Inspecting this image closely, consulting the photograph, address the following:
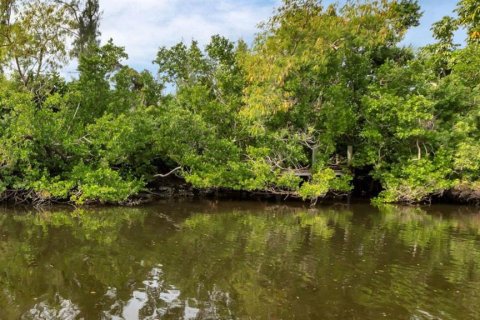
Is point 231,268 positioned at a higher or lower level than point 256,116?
lower

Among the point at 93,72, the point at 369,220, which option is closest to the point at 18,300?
the point at 369,220

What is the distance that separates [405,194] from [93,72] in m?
18.2

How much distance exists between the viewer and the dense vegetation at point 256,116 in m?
17.7

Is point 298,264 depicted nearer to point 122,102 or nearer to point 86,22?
point 122,102

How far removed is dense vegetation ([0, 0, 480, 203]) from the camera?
17734 millimetres

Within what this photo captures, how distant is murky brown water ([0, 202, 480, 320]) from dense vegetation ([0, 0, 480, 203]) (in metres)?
3.76

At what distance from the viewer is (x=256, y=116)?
64.8ft

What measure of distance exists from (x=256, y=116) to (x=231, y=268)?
37.2 feet

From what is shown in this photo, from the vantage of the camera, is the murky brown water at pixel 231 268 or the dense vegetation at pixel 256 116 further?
the dense vegetation at pixel 256 116

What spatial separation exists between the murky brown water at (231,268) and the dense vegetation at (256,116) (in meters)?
3.76

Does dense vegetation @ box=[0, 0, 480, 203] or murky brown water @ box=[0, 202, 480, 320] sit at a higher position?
dense vegetation @ box=[0, 0, 480, 203]

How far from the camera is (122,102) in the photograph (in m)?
21.8

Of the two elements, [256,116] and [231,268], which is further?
[256,116]

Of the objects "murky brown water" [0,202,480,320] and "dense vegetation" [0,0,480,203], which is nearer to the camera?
"murky brown water" [0,202,480,320]
